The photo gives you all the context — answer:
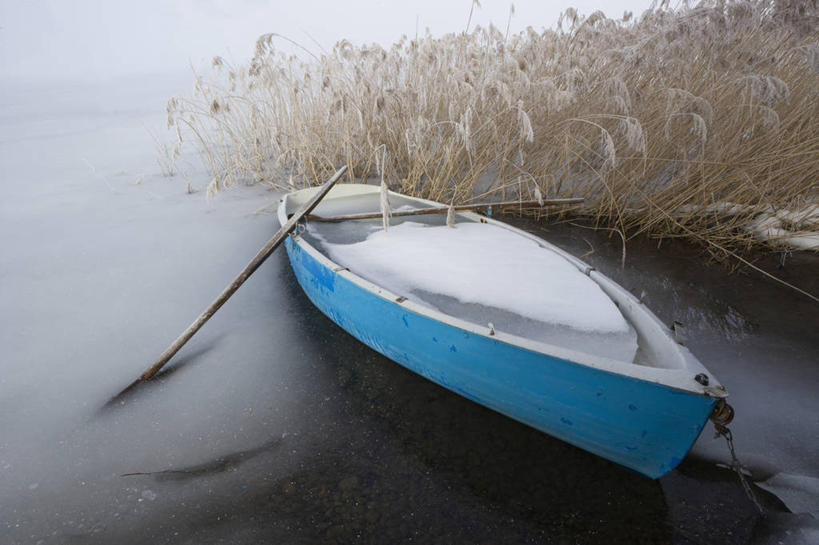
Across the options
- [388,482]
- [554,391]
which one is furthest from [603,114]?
[388,482]

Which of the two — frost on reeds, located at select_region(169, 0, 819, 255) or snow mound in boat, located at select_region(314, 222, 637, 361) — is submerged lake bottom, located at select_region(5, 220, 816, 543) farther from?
frost on reeds, located at select_region(169, 0, 819, 255)

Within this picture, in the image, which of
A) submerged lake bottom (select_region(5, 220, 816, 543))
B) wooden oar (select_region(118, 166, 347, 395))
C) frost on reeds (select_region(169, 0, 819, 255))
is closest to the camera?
submerged lake bottom (select_region(5, 220, 816, 543))

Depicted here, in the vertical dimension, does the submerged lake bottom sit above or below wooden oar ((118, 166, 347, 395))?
below

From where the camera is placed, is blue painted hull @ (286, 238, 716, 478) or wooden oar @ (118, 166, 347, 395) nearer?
blue painted hull @ (286, 238, 716, 478)

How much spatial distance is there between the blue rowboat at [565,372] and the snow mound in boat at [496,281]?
0.03 m

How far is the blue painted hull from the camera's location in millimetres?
1343

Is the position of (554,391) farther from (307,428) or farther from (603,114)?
(603,114)

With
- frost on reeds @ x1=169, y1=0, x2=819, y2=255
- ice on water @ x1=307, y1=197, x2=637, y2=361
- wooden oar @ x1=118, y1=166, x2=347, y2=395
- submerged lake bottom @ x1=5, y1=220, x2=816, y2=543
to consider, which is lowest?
submerged lake bottom @ x1=5, y1=220, x2=816, y2=543

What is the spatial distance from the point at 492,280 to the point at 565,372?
74cm

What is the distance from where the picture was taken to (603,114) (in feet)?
10.6

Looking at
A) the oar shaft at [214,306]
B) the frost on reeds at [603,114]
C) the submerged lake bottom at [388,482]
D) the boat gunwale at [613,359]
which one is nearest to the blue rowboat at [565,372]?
the boat gunwale at [613,359]

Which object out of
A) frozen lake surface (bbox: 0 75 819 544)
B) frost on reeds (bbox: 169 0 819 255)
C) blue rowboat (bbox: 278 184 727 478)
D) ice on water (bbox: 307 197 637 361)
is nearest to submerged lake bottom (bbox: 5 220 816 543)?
frozen lake surface (bbox: 0 75 819 544)

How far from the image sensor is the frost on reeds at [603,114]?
9.96 ft

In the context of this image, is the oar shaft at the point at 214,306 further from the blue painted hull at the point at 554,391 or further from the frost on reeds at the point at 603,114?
the frost on reeds at the point at 603,114
